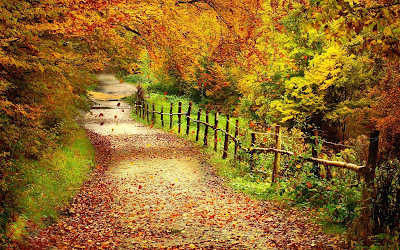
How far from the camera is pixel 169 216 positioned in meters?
7.30

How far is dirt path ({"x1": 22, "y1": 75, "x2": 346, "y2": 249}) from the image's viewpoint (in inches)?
224

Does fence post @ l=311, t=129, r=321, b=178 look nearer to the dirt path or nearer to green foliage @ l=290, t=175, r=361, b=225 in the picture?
green foliage @ l=290, t=175, r=361, b=225

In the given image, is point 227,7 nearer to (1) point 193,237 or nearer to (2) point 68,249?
(1) point 193,237

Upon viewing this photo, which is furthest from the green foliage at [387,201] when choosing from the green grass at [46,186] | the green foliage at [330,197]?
the green grass at [46,186]

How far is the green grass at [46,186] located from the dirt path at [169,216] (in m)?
0.26

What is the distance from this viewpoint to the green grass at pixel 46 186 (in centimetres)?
605

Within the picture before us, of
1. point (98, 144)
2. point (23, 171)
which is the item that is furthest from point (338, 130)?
point (23, 171)

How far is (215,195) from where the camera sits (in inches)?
341

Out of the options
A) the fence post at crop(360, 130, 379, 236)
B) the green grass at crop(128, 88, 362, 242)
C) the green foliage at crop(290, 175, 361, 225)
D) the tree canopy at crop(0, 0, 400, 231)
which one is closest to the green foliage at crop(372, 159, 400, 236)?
the fence post at crop(360, 130, 379, 236)

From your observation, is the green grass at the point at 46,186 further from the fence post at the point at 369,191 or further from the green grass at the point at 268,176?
the fence post at the point at 369,191

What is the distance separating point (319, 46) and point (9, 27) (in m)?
15.7

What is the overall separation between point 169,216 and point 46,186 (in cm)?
284

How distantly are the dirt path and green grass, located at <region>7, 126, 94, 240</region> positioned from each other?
0.84 feet

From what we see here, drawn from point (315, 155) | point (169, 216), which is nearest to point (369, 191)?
point (315, 155)
